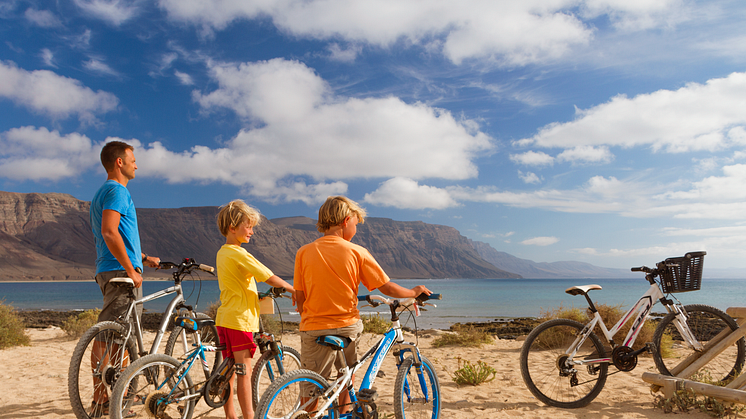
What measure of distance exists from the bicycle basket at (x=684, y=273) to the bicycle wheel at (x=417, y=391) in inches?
120

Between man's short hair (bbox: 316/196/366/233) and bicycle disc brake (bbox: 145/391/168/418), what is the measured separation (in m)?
1.74

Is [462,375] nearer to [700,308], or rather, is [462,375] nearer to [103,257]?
[700,308]

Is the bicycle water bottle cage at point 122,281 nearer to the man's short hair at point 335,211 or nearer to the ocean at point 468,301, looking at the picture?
the ocean at point 468,301

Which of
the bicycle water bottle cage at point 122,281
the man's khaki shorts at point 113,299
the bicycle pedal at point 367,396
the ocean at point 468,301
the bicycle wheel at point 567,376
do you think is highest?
the bicycle water bottle cage at point 122,281

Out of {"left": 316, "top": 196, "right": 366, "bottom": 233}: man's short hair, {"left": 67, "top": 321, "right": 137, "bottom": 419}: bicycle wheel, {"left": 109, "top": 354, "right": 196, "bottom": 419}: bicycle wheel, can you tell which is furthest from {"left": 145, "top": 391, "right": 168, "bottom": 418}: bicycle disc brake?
{"left": 316, "top": 196, "right": 366, "bottom": 233}: man's short hair

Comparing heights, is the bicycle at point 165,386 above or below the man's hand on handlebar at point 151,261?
below

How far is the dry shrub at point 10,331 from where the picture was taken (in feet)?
30.0

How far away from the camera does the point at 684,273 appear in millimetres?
4484

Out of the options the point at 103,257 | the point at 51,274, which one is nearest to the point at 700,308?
the point at 103,257

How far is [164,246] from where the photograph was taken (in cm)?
17188

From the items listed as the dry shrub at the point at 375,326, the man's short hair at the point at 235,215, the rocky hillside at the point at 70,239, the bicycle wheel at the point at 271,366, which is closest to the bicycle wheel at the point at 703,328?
the bicycle wheel at the point at 271,366

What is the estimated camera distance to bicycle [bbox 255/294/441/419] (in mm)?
2424

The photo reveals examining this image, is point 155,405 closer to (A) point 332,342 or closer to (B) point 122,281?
(B) point 122,281

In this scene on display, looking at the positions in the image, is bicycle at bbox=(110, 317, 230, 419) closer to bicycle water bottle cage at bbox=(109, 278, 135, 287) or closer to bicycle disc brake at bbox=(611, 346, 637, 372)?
bicycle water bottle cage at bbox=(109, 278, 135, 287)
